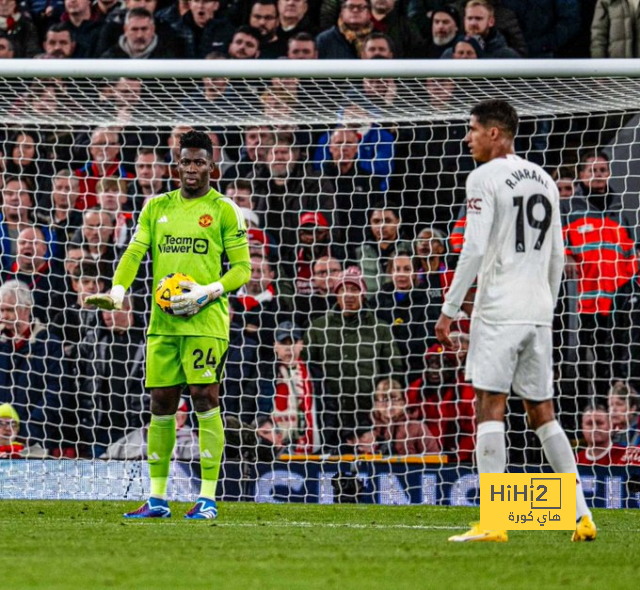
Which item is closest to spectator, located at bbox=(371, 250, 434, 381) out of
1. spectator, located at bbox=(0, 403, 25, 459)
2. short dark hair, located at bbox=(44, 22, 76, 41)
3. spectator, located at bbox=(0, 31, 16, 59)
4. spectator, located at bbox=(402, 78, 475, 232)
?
spectator, located at bbox=(402, 78, 475, 232)

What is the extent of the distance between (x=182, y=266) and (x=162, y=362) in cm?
57

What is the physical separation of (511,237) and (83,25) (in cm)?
724

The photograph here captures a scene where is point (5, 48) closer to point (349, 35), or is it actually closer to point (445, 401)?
point (349, 35)

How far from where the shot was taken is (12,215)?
1048 centimetres

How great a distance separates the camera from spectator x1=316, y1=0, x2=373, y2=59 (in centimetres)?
1094

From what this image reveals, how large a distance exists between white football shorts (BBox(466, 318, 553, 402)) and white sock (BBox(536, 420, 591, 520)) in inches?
6.2

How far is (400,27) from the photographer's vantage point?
11.0 meters

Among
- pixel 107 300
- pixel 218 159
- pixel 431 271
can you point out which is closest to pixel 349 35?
pixel 218 159

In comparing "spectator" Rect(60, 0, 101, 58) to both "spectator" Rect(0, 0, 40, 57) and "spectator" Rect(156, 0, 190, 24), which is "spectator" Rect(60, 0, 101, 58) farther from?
"spectator" Rect(156, 0, 190, 24)

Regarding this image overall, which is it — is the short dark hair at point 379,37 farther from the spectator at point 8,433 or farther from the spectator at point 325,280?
the spectator at point 8,433

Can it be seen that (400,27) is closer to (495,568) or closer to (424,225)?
(424,225)

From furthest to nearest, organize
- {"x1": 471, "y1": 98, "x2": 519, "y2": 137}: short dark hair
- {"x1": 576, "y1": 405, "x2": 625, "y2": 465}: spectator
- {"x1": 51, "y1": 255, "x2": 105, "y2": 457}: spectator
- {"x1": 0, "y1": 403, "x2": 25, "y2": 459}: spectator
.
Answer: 1. {"x1": 51, "y1": 255, "x2": 105, "y2": 457}: spectator
2. {"x1": 0, "y1": 403, "x2": 25, "y2": 459}: spectator
3. {"x1": 576, "y1": 405, "x2": 625, "y2": 465}: spectator
4. {"x1": 471, "y1": 98, "x2": 519, "y2": 137}: short dark hair

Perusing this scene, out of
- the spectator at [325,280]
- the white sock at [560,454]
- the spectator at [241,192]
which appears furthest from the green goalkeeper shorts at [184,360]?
the spectator at [241,192]

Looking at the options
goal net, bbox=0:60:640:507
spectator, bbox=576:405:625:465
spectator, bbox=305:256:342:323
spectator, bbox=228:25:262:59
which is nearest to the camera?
spectator, bbox=576:405:625:465
